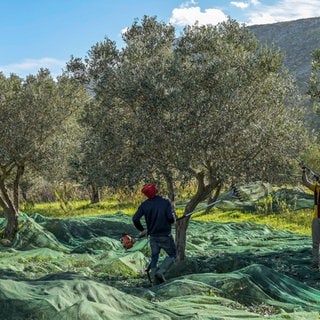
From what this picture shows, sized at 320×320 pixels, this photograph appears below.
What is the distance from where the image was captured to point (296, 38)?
533 feet

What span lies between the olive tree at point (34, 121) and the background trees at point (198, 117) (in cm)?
729

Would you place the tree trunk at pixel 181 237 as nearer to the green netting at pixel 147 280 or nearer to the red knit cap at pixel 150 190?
the green netting at pixel 147 280

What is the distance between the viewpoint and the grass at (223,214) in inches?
1177

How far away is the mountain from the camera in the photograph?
144875 millimetres

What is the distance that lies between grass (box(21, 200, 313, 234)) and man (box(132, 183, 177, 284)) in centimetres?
1588

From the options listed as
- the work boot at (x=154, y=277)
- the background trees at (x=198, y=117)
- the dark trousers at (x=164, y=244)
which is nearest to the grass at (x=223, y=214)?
the background trees at (x=198, y=117)

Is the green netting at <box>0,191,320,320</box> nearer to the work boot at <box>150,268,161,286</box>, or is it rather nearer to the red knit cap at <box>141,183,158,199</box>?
the work boot at <box>150,268,161,286</box>

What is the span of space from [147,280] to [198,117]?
4.75 metres

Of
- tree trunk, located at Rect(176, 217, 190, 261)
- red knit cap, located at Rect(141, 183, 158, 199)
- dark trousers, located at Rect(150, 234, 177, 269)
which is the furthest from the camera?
tree trunk, located at Rect(176, 217, 190, 261)

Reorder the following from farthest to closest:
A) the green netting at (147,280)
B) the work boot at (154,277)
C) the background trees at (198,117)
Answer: the background trees at (198,117)
the work boot at (154,277)
the green netting at (147,280)

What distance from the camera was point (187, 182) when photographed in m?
15.7

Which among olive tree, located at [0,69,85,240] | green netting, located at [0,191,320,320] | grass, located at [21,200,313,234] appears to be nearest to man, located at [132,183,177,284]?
green netting, located at [0,191,320,320]

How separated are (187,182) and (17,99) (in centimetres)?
1092

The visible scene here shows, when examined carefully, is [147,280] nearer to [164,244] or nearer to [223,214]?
[164,244]
